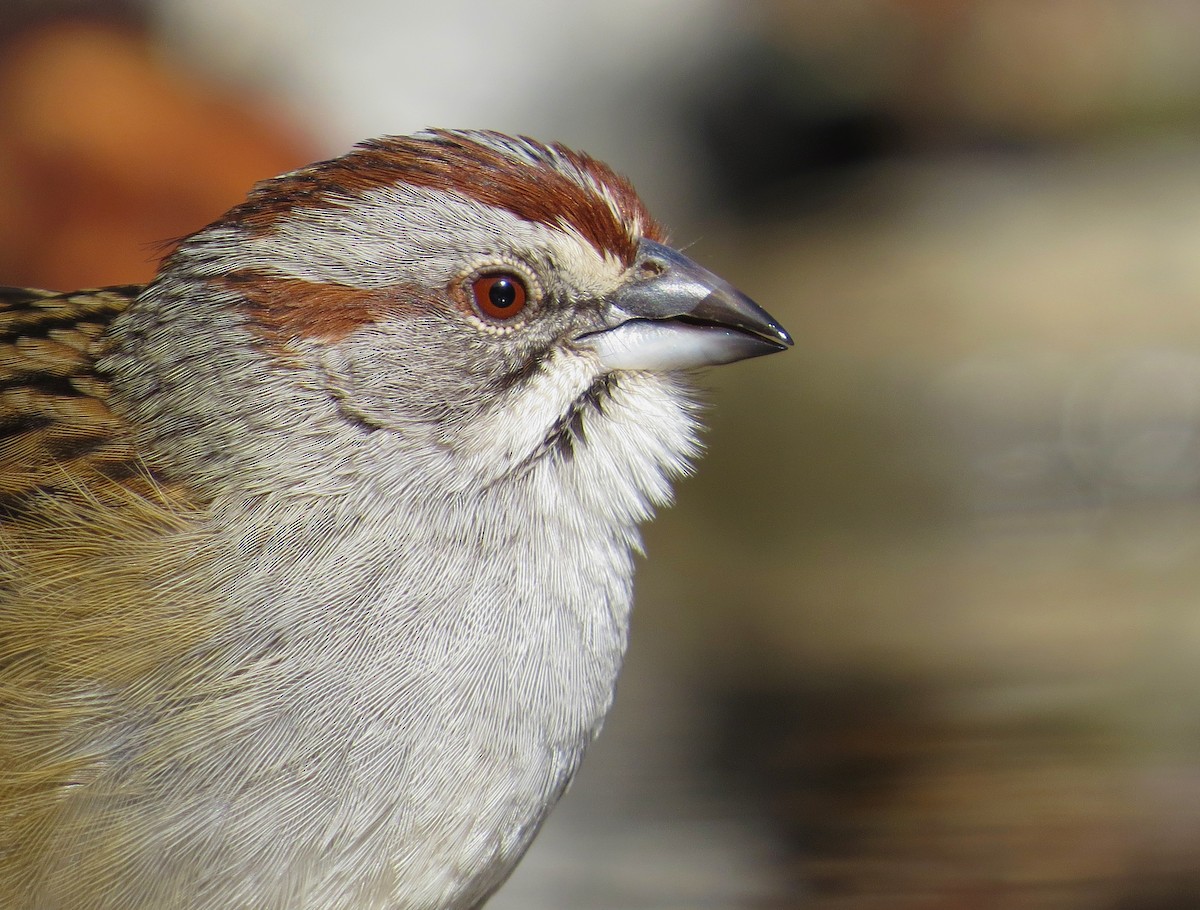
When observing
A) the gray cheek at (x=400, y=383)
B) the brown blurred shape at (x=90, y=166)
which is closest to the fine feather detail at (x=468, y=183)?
the gray cheek at (x=400, y=383)

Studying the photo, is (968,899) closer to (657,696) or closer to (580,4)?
(657,696)

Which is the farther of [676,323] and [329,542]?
[676,323]

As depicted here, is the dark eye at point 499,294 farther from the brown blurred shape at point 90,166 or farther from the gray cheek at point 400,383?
A: the brown blurred shape at point 90,166

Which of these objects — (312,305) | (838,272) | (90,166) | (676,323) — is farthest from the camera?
(838,272)

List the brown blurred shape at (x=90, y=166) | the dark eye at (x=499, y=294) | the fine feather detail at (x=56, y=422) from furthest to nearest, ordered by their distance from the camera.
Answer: the brown blurred shape at (x=90, y=166), the dark eye at (x=499, y=294), the fine feather detail at (x=56, y=422)

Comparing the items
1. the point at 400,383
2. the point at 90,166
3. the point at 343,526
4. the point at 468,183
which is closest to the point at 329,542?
the point at 343,526

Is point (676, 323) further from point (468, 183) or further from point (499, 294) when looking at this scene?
point (468, 183)

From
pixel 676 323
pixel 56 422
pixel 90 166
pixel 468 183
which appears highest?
pixel 90 166

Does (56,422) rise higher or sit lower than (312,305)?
lower
